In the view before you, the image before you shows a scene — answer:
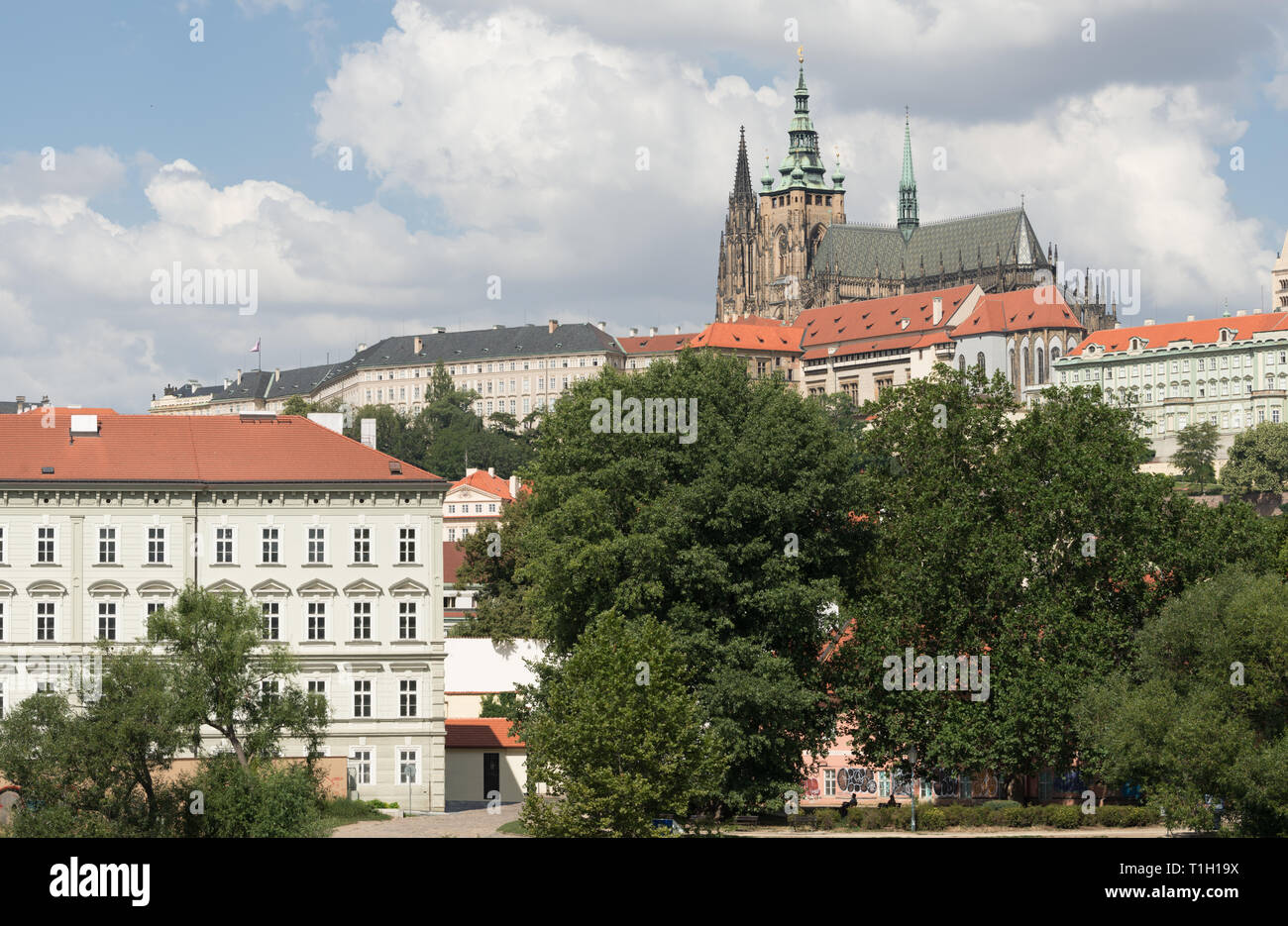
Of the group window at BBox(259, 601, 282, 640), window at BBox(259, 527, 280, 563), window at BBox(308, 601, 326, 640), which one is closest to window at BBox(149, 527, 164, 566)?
window at BBox(259, 527, 280, 563)

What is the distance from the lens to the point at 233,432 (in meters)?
56.1

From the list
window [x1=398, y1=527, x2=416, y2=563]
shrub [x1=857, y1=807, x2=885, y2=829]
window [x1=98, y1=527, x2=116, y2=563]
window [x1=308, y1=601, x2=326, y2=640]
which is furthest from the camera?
window [x1=398, y1=527, x2=416, y2=563]

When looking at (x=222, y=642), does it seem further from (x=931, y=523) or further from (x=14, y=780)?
(x=931, y=523)

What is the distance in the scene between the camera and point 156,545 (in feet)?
176

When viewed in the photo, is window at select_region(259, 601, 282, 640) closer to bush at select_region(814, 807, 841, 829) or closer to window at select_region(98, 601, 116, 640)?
window at select_region(98, 601, 116, 640)

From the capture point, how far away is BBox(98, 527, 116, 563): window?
175 ft

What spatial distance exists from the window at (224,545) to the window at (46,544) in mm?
5012

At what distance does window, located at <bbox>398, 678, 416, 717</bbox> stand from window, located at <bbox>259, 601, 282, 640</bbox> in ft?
14.1

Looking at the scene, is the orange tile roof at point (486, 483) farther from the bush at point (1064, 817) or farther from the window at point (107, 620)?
the bush at point (1064, 817)

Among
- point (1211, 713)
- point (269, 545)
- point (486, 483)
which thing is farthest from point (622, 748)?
point (486, 483)
